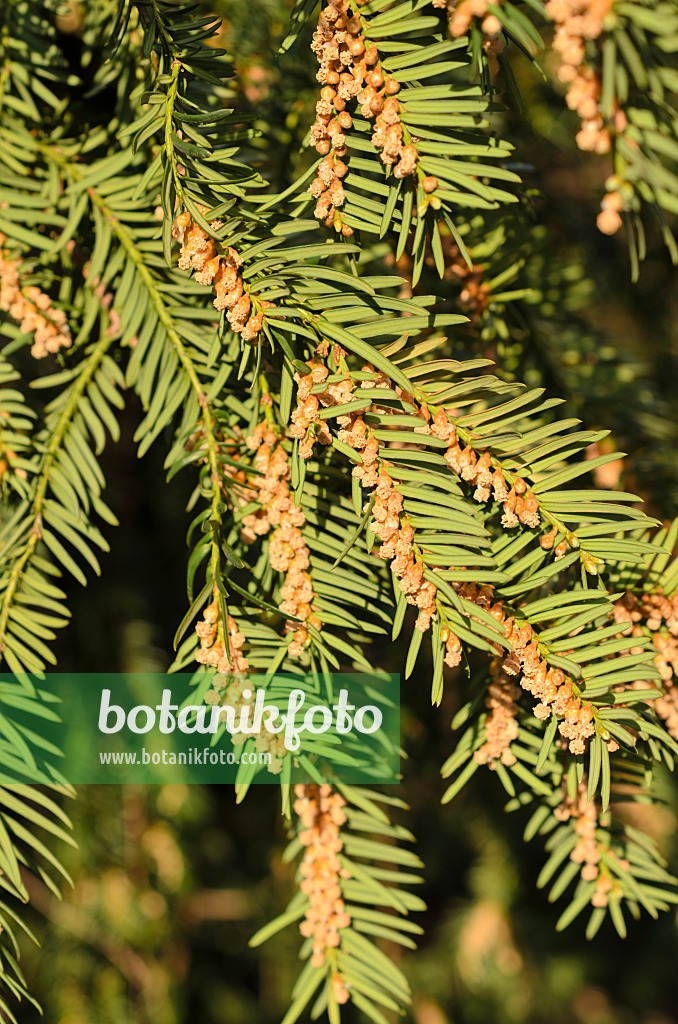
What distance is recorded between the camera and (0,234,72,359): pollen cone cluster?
499 millimetres

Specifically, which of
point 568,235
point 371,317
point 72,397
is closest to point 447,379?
point 371,317

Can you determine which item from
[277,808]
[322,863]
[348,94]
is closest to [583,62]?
[348,94]

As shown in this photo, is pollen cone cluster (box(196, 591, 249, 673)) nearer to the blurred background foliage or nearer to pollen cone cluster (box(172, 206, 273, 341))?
pollen cone cluster (box(172, 206, 273, 341))

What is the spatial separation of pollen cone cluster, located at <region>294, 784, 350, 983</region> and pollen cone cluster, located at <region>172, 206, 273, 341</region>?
0.32 m

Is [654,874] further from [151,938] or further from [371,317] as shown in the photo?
[151,938]

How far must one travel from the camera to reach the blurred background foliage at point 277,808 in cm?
70

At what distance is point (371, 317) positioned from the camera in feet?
1.29

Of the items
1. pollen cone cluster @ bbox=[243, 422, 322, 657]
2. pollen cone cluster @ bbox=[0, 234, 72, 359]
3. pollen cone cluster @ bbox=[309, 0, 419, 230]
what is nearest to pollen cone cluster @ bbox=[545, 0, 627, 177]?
pollen cone cluster @ bbox=[309, 0, 419, 230]

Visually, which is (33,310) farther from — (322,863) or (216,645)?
(322,863)

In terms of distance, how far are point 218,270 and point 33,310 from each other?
19 cm

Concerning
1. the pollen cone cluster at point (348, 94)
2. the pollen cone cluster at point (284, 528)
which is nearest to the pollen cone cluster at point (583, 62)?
the pollen cone cluster at point (348, 94)

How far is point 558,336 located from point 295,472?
1.51ft

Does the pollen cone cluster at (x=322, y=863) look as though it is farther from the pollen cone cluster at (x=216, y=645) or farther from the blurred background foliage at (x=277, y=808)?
the blurred background foliage at (x=277, y=808)

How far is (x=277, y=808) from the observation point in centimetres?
113
